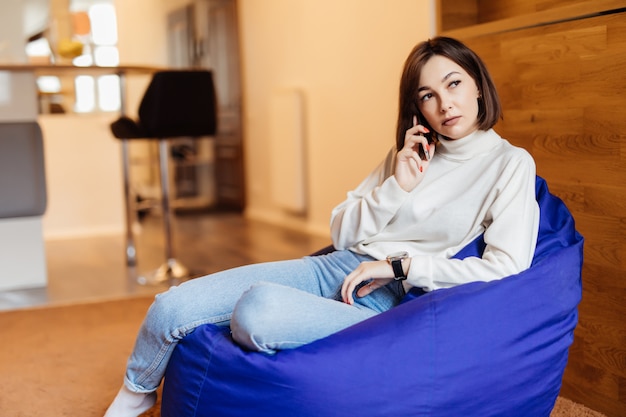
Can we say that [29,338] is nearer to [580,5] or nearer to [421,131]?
[421,131]

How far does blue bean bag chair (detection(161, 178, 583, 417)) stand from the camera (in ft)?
4.96

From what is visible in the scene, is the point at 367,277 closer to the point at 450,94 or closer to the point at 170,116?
the point at 450,94

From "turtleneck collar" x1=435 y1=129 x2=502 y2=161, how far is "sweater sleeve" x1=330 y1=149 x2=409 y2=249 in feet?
0.54

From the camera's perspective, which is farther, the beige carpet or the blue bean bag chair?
the beige carpet

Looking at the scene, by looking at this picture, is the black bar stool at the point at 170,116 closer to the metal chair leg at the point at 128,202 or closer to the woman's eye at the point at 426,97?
the metal chair leg at the point at 128,202

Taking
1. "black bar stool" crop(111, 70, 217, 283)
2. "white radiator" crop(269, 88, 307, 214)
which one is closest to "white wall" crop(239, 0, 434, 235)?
"white radiator" crop(269, 88, 307, 214)

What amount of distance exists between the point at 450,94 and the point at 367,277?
48cm

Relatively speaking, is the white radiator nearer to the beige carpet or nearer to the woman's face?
the beige carpet

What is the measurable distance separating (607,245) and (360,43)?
9.26 feet

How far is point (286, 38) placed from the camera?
5770mm

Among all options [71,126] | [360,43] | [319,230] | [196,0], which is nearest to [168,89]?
[360,43]

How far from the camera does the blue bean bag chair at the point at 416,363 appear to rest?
1512 millimetres

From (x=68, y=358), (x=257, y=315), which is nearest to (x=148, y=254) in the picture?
(x=68, y=358)

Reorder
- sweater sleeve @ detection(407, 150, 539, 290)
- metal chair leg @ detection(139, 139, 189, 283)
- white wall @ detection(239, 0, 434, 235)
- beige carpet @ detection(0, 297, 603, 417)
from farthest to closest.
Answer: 1. white wall @ detection(239, 0, 434, 235)
2. metal chair leg @ detection(139, 139, 189, 283)
3. beige carpet @ detection(0, 297, 603, 417)
4. sweater sleeve @ detection(407, 150, 539, 290)
